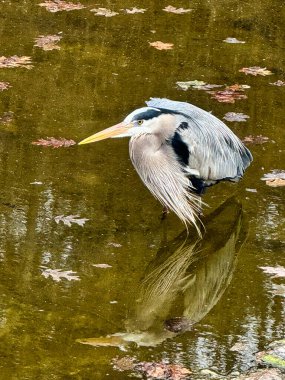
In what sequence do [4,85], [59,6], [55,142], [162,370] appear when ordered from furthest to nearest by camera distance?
[59,6], [4,85], [55,142], [162,370]

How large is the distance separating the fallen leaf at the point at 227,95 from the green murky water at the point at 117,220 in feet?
0.27

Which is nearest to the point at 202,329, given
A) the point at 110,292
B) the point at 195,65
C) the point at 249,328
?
the point at 249,328

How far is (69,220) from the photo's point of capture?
645cm

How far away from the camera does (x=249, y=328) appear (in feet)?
17.7

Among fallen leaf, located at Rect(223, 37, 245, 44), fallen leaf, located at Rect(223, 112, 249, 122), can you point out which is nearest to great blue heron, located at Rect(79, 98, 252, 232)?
fallen leaf, located at Rect(223, 112, 249, 122)

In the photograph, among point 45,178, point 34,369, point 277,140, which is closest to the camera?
point 34,369

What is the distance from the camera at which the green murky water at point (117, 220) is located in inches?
205

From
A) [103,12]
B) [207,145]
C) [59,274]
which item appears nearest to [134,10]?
[103,12]

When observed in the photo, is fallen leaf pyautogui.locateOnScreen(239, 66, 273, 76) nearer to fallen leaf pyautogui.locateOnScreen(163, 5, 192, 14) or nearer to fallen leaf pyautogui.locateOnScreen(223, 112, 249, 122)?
fallen leaf pyautogui.locateOnScreen(223, 112, 249, 122)

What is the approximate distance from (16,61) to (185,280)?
377 centimetres

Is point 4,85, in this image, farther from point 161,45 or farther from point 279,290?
point 279,290

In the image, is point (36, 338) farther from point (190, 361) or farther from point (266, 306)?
point (266, 306)

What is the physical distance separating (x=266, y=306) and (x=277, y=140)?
251 cm

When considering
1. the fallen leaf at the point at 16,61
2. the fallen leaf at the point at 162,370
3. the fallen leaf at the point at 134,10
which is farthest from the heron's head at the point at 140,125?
the fallen leaf at the point at 134,10
